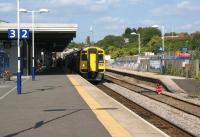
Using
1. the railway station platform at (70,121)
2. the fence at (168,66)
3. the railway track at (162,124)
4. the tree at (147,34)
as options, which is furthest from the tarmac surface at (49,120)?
the tree at (147,34)

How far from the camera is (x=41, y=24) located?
46562 mm

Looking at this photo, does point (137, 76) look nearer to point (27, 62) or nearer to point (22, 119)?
point (27, 62)

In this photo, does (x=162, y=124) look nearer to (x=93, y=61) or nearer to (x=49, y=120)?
(x=49, y=120)

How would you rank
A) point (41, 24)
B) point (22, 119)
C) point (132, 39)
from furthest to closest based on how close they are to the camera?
point (132, 39), point (41, 24), point (22, 119)

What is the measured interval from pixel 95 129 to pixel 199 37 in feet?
428

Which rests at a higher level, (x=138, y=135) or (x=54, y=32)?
(x=54, y=32)

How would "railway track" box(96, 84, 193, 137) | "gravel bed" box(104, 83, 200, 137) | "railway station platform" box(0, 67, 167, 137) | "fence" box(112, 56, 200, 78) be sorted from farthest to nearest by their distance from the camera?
1. "fence" box(112, 56, 200, 78)
2. "gravel bed" box(104, 83, 200, 137)
3. "railway track" box(96, 84, 193, 137)
4. "railway station platform" box(0, 67, 167, 137)

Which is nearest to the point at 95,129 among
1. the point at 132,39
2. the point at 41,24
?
Result: the point at 41,24

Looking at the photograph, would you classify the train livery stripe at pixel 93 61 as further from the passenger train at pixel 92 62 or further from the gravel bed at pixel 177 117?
the gravel bed at pixel 177 117

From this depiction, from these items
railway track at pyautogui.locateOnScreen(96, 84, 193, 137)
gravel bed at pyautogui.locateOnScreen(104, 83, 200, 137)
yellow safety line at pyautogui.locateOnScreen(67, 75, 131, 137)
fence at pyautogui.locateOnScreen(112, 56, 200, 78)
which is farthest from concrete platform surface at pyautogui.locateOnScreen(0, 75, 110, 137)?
fence at pyautogui.locateOnScreen(112, 56, 200, 78)

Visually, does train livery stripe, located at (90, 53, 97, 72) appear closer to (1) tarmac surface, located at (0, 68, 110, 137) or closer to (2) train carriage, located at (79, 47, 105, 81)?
(2) train carriage, located at (79, 47, 105, 81)

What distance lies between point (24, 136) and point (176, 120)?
8.21m

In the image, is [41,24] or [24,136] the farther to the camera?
[41,24]

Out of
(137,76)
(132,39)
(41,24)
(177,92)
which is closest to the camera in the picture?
(177,92)
